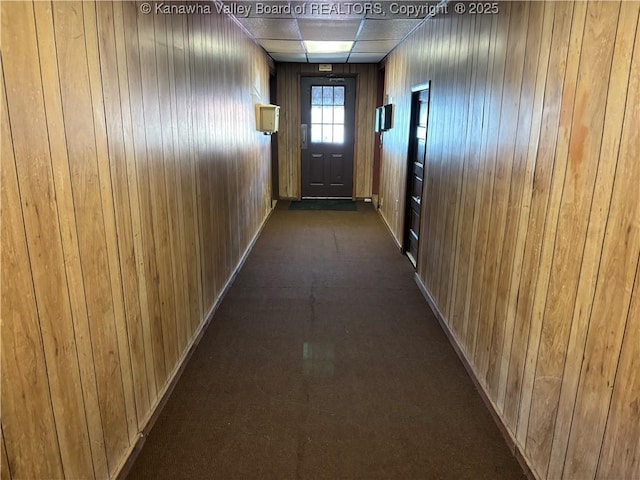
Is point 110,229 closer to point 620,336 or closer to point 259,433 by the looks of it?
point 259,433

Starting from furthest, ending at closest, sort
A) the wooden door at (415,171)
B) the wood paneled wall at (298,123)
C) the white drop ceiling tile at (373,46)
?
the wood paneled wall at (298,123) < the white drop ceiling tile at (373,46) < the wooden door at (415,171)

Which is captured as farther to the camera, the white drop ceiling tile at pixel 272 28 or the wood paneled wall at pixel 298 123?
the wood paneled wall at pixel 298 123

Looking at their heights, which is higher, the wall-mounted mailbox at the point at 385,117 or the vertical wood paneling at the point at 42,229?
the wall-mounted mailbox at the point at 385,117

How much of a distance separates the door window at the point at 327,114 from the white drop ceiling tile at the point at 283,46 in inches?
64.8

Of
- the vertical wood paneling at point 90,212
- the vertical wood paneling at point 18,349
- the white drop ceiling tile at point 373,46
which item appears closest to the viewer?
the vertical wood paneling at point 18,349

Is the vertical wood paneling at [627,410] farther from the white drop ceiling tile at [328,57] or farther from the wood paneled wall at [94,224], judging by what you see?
the white drop ceiling tile at [328,57]

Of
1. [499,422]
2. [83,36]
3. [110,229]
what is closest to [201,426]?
[110,229]

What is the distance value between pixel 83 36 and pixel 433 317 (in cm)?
293

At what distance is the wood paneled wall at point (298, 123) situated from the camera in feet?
25.3

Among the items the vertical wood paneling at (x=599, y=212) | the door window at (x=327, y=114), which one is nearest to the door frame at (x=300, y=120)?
the door window at (x=327, y=114)

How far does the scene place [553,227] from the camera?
1.81 meters

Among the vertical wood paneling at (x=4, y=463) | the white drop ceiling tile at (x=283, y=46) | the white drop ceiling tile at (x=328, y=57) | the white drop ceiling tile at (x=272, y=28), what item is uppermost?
the white drop ceiling tile at (x=328, y=57)

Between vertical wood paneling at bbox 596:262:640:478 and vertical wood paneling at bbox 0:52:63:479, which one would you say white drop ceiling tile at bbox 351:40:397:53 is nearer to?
vertical wood paneling at bbox 596:262:640:478

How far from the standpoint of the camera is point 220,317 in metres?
3.49
